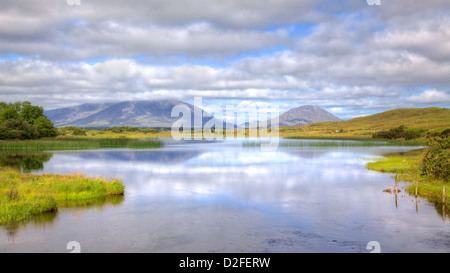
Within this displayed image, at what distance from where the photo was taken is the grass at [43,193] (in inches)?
927

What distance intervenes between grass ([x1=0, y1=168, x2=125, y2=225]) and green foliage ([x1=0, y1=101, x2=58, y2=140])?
77.8 m

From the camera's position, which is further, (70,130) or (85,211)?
(70,130)

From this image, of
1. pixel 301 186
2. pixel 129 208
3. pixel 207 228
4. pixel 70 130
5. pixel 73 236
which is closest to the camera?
pixel 73 236

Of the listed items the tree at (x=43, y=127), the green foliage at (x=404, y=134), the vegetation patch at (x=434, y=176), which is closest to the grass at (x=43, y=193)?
the vegetation patch at (x=434, y=176)

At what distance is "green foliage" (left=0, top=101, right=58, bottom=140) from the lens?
334 ft

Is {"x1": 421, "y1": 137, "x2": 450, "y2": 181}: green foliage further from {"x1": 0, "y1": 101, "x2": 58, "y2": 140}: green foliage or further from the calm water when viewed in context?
{"x1": 0, "y1": 101, "x2": 58, "y2": 140}: green foliage

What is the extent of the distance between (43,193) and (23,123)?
91166 millimetres

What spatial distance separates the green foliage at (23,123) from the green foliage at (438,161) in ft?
341

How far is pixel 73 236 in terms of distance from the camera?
20734 millimetres

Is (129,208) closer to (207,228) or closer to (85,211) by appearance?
(85,211)

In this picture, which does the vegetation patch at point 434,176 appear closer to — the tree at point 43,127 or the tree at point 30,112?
the tree at point 43,127

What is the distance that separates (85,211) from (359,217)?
20157mm
